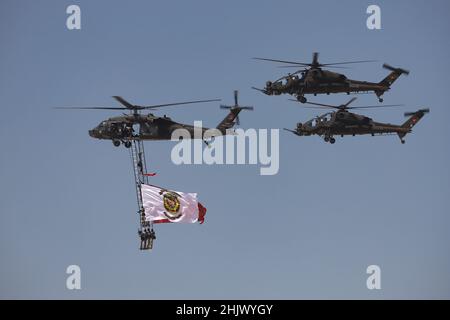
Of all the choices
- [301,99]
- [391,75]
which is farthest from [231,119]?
[391,75]

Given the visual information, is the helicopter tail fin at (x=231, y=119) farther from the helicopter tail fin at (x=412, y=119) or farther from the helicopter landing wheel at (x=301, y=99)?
the helicopter tail fin at (x=412, y=119)

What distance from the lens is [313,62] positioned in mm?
122500

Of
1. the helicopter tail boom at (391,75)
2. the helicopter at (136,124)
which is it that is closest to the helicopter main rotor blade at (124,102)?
the helicopter at (136,124)

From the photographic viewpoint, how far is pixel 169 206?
114 meters

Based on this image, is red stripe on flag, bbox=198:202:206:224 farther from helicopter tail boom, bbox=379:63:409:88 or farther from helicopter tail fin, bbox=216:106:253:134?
helicopter tail boom, bbox=379:63:409:88

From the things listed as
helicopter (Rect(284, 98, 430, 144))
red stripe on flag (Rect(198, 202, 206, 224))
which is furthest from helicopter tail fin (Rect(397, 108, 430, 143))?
red stripe on flag (Rect(198, 202, 206, 224))

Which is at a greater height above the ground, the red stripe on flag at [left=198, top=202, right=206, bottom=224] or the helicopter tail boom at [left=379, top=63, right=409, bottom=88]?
the helicopter tail boom at [left=379, top=63, right=409, bottom=88]

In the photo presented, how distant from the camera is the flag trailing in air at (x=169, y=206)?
11312cm

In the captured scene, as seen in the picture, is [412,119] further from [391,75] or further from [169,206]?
[169,206]

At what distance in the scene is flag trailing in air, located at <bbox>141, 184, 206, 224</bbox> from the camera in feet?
371

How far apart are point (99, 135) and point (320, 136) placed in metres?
25.3
